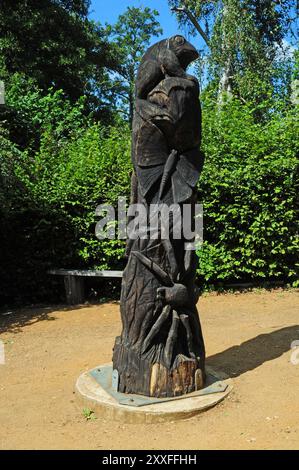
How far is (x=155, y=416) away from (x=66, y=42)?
603 inches

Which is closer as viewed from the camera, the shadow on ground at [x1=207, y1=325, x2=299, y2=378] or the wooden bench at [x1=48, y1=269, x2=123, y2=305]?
the shadow on ground at [x1=207, y1=325, x2=299, y2=378]

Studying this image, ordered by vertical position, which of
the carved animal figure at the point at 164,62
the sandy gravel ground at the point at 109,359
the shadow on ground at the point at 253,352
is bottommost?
the sandy gravel ground at the point at 109,359

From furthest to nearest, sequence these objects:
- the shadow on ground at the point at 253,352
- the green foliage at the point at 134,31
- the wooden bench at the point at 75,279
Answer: the green foliage at the point at 134,31, the wooden bench at the point at 75,279, the shadow on ground at the point at 253,352

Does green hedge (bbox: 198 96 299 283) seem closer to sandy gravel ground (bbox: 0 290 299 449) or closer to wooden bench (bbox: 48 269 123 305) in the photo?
sandy gravel ground (bbox: 0 290 299 449)

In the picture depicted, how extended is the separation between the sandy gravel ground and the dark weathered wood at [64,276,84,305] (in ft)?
1.81

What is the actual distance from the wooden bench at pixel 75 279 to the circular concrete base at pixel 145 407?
4.35 meters

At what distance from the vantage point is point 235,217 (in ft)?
28.2

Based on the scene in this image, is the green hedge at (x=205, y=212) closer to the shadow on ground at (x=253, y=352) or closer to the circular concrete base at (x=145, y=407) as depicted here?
the shadow on ground at (x=253, y=352)

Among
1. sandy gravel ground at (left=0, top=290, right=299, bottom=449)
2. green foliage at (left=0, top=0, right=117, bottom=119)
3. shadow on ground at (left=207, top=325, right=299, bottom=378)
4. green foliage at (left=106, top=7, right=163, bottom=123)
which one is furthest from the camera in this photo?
green foliage at (left=106, top=7, right=163, bottom=123)

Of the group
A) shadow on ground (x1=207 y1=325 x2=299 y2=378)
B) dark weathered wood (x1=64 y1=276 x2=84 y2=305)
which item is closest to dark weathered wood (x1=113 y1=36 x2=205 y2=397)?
shadow on ground (x1=207 y1=325 x2=299 y2=378)

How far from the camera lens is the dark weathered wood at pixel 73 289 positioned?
27.7ft

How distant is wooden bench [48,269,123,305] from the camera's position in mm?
8328

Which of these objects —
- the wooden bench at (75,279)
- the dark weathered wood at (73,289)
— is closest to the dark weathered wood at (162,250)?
the wooden bench at (75,279)

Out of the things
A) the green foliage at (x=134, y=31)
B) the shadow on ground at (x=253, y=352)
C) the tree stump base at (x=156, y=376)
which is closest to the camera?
the tree stump base at (x=156, y=376)
